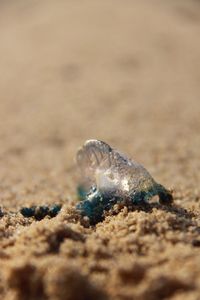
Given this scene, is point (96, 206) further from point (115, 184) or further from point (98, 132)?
point (98, 132)

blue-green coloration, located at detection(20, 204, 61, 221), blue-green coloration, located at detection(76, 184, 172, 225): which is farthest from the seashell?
blue-green coloration, located at detection(20, 204, 61, 221)

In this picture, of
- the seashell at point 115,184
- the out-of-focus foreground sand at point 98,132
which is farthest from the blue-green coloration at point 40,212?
the seashell at point 115,184

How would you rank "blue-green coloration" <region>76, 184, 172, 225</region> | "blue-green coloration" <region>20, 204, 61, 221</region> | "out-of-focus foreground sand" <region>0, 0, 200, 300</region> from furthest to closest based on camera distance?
"blue-green coloration" <region>20, 204, 61, 221</region>, "blue-green coloration" <region>76, 184, 172, 225</region>, "out-of-focus foreground sand" <region>0, 0, 200, 300</region>

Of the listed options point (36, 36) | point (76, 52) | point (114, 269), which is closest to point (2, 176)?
point (114, 269)

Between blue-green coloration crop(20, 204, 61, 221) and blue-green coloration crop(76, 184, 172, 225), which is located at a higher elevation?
blue-green coloration crop(20, 204, 61, 221)

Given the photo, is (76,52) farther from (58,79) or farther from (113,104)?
(113,104)

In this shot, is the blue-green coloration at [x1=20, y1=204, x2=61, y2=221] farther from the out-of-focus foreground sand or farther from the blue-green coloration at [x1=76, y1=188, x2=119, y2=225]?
the blue-green coloration at [x1=76, y1=188, x2=119, y2=225]

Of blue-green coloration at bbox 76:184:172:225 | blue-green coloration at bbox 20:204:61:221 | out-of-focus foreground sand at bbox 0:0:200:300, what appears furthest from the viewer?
blue-green coloration at bbox 20:204:61:221

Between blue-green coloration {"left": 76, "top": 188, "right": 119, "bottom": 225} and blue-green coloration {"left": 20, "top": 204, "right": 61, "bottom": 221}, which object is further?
blue-green coloration {"left": 20, "top": 204, "right": 61, "bottom": 221}
